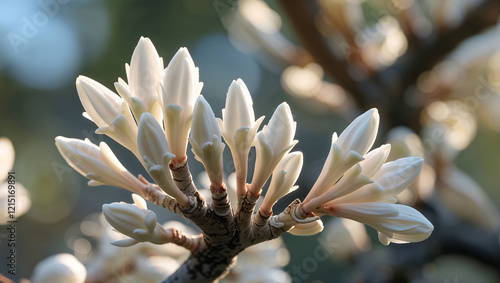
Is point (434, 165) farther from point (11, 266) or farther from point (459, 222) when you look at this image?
point (11, 266)

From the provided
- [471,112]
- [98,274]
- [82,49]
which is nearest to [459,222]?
[471,112]

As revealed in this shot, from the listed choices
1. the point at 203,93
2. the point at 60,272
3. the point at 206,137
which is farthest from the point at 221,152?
the point at 203,93

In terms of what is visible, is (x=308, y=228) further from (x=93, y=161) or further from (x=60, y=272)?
(x=60, y=272)

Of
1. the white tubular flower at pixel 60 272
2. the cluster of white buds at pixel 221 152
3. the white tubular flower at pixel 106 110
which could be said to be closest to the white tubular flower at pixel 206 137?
the cluster of white buds at pixel 221 152

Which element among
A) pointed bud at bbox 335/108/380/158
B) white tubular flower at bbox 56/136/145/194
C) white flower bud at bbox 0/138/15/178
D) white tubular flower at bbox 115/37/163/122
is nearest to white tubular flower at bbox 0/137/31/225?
white flower bud at bbox 0/138/15/178

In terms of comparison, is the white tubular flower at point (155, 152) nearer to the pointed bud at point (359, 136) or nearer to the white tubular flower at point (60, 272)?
the pointed bud at point (359, 136)
